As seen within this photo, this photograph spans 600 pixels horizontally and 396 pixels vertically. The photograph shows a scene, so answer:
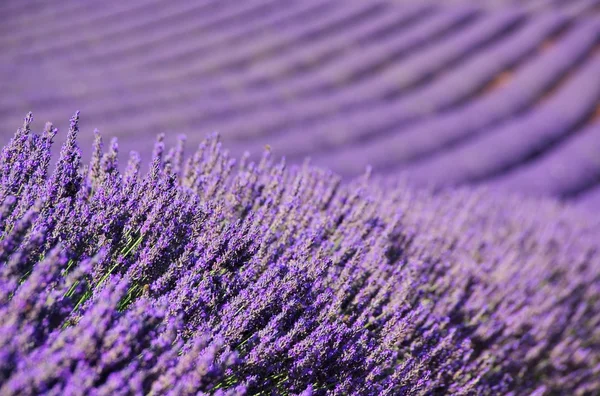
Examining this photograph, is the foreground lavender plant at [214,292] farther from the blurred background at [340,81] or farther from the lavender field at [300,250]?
the blurred background at [340,81]

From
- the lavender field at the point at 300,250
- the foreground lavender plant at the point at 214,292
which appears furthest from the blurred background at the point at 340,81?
the foreground lavender plant at the point at 214,292

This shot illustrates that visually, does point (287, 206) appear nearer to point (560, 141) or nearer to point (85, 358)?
point (85, 358)

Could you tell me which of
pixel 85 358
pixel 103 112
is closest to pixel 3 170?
pixel 85 358

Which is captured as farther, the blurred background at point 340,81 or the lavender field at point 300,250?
the blurred background at point 340,81

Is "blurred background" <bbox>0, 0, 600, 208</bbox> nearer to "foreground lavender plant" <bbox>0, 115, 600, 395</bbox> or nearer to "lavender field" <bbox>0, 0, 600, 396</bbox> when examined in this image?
"lavender field" <bbox>0, 0, 600, 396</bbox>

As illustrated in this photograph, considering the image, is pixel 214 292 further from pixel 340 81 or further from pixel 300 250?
pixel 340 81

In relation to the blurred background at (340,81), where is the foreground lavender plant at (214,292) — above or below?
below
